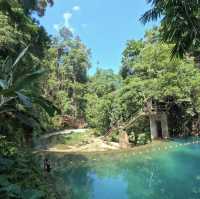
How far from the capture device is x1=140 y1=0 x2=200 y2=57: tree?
926 centimetres

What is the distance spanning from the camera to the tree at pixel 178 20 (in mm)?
9258

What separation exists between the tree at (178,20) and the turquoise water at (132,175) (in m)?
4.56

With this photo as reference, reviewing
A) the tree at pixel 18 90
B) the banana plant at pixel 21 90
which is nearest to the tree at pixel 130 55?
the tree at pixel 18 90

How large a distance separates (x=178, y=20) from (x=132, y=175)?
662cm

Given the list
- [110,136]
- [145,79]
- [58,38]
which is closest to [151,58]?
[145,79]

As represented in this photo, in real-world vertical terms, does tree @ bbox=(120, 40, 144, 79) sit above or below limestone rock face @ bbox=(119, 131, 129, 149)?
above

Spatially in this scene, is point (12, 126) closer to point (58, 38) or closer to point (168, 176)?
point (168, 176)

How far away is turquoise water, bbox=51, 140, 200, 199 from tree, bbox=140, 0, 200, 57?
456cm

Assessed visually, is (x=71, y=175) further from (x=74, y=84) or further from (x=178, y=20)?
(x=74, y=84)

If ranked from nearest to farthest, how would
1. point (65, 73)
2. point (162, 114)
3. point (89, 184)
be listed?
point (89, 184)
point (162, 114)
point (65, 73)

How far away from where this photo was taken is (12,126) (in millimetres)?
13555

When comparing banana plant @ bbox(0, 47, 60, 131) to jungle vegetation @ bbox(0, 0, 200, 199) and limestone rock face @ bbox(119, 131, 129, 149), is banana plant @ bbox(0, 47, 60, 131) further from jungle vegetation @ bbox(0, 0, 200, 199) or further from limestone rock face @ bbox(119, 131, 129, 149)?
limestone rock face @ bbox(119, 131, 129, 149)

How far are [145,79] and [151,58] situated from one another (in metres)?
1.64

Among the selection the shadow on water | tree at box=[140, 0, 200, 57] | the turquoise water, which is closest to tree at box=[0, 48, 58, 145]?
the shadow on water
